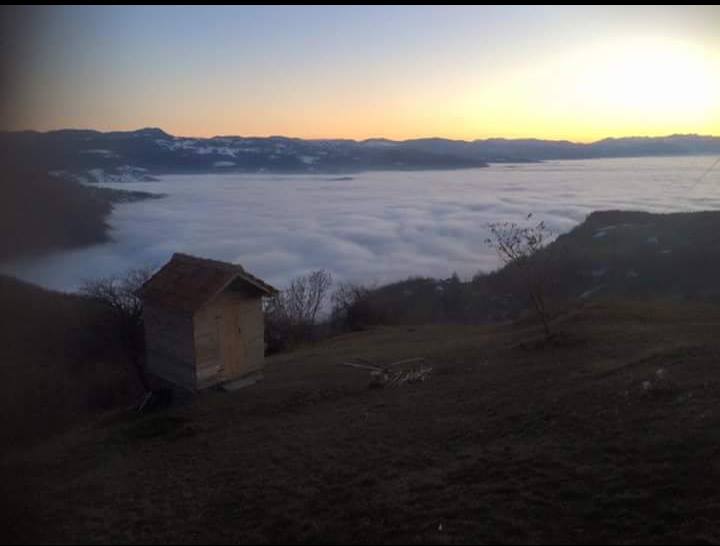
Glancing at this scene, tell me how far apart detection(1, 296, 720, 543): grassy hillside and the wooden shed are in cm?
113

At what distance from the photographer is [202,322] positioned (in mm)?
15805

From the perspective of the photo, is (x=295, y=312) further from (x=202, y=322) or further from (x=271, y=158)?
(x=271, y=158)

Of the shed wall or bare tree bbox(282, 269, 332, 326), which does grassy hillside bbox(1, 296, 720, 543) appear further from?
bare tree bbox(282, 269, 332, 326)

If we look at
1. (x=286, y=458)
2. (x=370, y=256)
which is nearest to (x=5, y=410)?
(x=286, y=458)

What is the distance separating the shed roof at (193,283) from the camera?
1581cm

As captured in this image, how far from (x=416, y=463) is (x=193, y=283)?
9.67 m

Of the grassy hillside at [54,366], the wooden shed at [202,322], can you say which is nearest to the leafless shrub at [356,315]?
the grassy hillside at [54,366]

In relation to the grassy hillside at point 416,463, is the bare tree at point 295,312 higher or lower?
lower

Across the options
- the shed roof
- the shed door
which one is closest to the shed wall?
the shed roof

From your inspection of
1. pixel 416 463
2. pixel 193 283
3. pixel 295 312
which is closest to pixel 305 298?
pixel 295 312

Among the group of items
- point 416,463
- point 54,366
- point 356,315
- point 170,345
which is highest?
point 416,463

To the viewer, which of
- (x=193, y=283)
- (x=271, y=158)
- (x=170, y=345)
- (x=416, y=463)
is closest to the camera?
(x=416, y=463)

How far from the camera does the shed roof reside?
15812 mm

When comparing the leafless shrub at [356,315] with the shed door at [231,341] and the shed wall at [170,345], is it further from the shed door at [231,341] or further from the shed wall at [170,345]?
the shed wall at [170,345]
